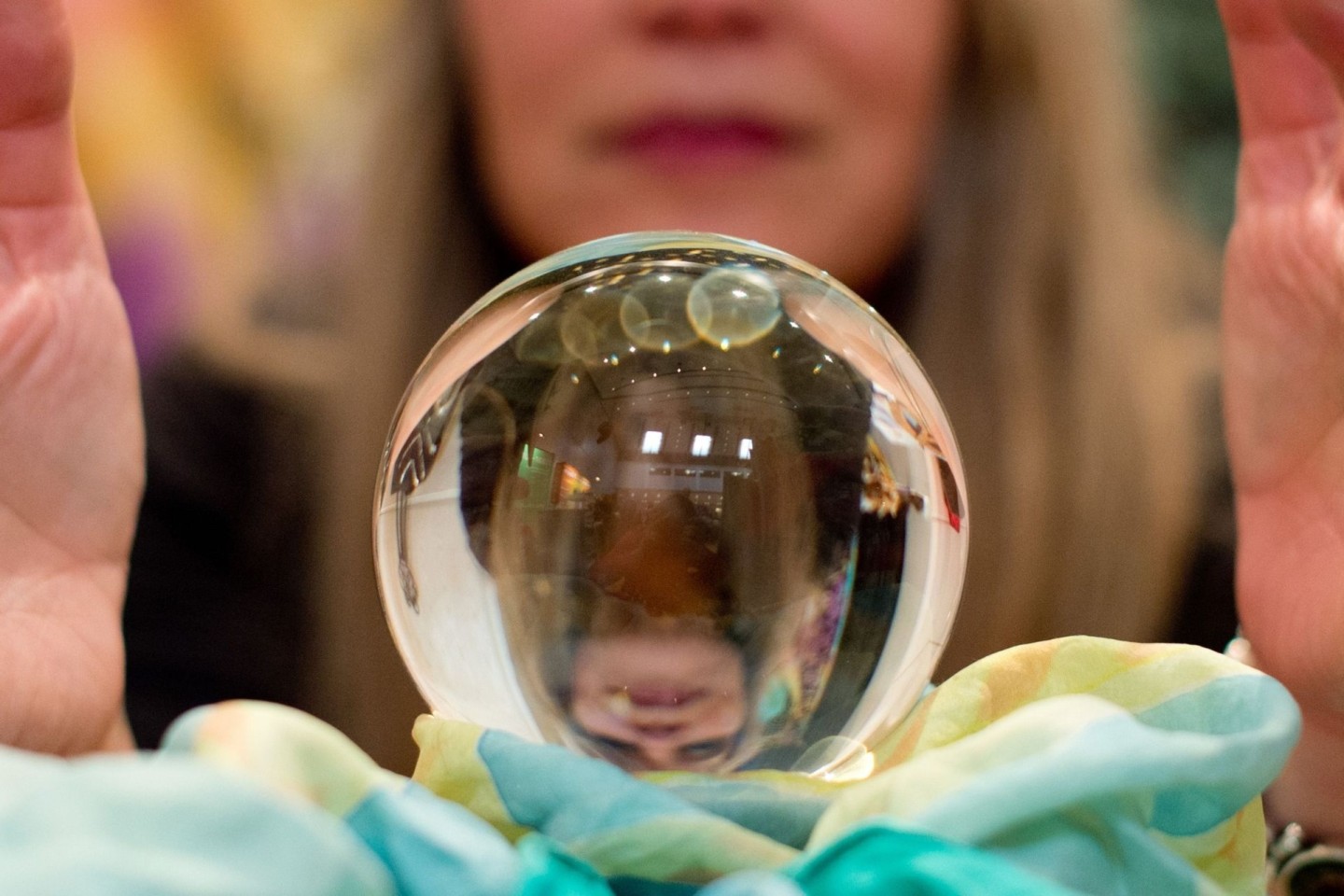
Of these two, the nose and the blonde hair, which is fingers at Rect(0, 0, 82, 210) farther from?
the blonde hair

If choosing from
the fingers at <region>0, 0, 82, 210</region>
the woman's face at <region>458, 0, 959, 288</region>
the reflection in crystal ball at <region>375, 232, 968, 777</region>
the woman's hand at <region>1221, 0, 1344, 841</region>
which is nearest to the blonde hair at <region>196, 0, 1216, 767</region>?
the woman's face at <region>458, 0, 959, 288</region>

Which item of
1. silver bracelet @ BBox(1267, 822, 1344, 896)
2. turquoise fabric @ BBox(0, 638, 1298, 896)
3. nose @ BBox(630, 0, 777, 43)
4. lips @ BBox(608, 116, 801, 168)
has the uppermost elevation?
nose @ BBox(630, 0, 777, 43)

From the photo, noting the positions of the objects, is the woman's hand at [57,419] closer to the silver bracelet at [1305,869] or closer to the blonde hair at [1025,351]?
the blonde hair at [1025,351]

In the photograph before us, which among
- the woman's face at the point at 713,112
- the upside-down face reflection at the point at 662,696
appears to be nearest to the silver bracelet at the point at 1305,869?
the upside-down face reflection at the point at 662,696

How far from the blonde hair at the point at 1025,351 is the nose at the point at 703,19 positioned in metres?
0.34

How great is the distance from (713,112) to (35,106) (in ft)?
1.73

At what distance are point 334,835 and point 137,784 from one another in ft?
0.18

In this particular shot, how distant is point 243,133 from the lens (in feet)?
7.30

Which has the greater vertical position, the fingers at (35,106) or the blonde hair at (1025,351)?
the fingers at (35,106)

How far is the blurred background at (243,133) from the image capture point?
6.29 ft

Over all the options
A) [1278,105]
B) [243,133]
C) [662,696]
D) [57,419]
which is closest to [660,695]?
[662,696]

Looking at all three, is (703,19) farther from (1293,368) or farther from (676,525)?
(676,525)

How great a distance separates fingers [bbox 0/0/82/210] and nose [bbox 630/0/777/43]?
0.46 metres

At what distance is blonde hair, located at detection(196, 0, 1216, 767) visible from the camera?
131 centimetres
